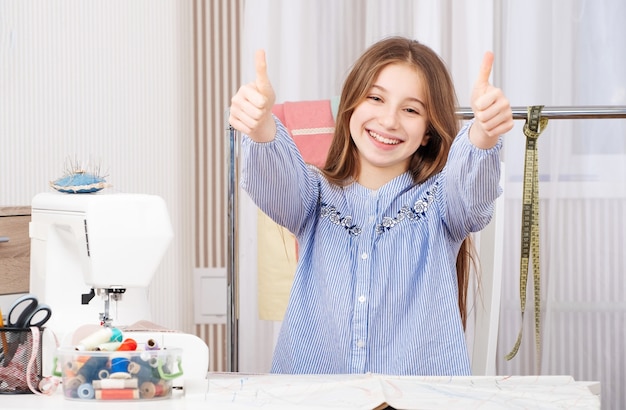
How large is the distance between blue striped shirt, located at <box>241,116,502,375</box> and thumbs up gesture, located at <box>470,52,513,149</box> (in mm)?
161

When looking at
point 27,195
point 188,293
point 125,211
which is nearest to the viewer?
point 125,211

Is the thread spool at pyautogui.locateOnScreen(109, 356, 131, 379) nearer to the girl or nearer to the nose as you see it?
the girl

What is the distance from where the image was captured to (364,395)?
1050 mm

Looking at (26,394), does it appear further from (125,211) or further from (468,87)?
(468,87)

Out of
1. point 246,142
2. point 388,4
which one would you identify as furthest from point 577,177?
point 246,142

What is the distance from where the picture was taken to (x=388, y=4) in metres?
2.75

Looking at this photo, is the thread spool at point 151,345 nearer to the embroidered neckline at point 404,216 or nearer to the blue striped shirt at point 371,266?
the blue striped shirt at point 371,266

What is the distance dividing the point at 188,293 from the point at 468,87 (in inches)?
42.3

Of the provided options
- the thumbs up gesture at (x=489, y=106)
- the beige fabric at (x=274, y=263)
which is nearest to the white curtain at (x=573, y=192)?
the beige fabric at (x=274, y=263)

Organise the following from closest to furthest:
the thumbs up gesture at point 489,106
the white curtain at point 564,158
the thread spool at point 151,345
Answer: the thread spool at point 151,345
the thumbs up gesture at point 489,106
the white curtain at point 564,158

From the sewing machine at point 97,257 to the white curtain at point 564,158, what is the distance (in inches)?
55.0

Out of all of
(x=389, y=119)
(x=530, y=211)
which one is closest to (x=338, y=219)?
(x=389, y=119)

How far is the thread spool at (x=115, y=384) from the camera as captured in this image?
105cm

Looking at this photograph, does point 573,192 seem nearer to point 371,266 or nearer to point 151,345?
point 371,266
